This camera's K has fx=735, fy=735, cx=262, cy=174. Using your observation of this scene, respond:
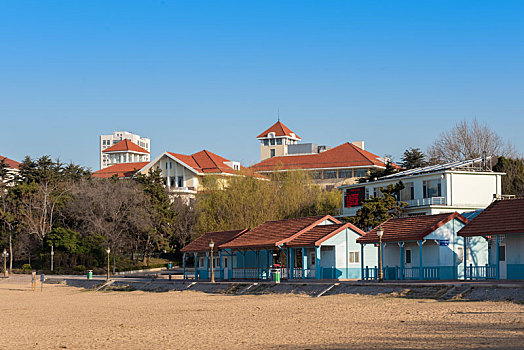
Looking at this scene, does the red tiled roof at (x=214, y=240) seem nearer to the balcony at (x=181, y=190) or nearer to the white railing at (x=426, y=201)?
the white railing at (x=426, y=201)

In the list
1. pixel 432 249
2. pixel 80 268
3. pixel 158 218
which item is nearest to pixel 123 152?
pixel 158 218

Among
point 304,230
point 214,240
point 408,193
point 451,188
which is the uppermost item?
point 451,188

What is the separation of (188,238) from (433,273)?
4366cm

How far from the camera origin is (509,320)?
64.4 ft

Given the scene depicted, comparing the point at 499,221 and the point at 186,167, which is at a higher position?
the point at 186,167

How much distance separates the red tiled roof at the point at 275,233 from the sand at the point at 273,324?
8.13 m

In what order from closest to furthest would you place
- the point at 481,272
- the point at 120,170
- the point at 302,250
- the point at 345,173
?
the point at 481,272, the point at 302,250, the point at 345,173, the point at 120,170

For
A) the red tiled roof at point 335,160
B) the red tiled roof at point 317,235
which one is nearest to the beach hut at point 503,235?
the red tiled roof at point 317,235

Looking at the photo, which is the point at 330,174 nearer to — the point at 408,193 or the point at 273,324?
the point at 408,193

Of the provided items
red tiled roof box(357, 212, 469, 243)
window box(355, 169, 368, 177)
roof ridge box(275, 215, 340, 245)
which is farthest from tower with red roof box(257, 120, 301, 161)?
red tiled roof box(357, 212, 469, 243)

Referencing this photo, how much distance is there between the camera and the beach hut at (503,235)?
29.8 metres

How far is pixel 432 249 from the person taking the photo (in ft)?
112

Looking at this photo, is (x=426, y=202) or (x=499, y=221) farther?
(x=426, y=202)

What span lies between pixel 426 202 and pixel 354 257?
77.6ft
